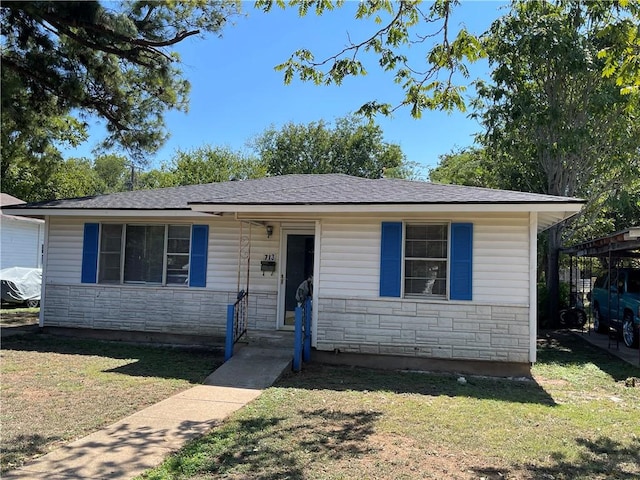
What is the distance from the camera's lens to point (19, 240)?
1966 centimetres

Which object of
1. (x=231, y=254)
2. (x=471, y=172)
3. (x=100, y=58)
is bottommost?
(x=231, y=254)

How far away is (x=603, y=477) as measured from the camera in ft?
13.4

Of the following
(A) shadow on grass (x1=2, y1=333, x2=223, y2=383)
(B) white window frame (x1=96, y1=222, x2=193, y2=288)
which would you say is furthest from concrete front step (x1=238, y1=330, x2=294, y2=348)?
(B) white window frame (x1=96, y1=222, x2=193, y2=288)

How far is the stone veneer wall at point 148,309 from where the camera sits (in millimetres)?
9906

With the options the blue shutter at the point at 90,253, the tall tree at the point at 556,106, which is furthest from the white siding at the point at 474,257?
the tall tree at the point at 556,106

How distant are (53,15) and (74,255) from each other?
4867 millimetres

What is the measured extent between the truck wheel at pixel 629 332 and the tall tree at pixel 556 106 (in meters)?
3.67

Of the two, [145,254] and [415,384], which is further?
[145,254]

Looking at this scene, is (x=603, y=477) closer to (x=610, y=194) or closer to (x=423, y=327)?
(x=423, y=327)

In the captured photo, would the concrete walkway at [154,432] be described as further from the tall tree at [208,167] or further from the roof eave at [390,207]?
the tall tree at [208,167]

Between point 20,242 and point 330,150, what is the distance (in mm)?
22767

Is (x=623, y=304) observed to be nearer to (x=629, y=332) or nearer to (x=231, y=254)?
(x=629, y=332)

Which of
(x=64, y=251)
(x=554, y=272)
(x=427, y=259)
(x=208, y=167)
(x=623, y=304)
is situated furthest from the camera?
(x=208, y=167)

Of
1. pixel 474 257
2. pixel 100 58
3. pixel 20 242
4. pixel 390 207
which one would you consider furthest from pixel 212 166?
pixel 474 257
